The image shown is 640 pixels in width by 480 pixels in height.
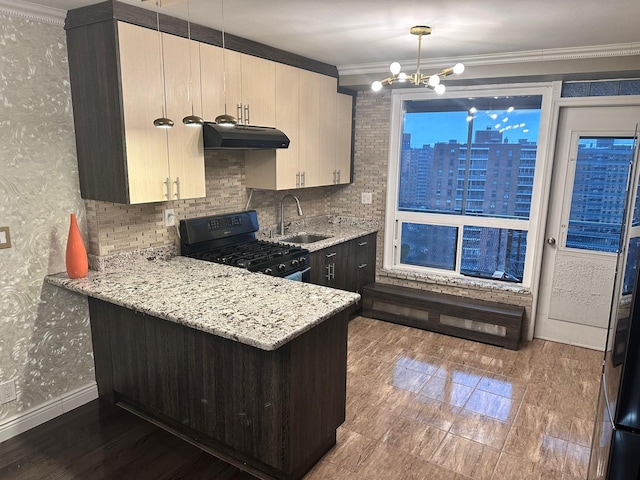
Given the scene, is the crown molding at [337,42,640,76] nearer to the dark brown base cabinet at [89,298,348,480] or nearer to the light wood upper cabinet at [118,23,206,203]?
the light wood upper cabinet at [118,23,206,203]

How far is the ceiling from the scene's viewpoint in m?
2.45

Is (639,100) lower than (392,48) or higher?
lower

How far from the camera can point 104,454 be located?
2.51 metres

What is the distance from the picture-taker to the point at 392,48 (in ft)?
11.7

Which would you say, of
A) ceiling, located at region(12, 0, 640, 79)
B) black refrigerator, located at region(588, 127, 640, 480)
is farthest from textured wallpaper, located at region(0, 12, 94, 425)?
black refrigerator, located at region(588, 127, 640, 480)

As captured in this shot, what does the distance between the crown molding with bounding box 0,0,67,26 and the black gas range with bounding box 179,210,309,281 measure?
1.44 m

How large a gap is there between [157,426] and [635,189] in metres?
2.72

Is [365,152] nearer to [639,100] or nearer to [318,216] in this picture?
[318,216]

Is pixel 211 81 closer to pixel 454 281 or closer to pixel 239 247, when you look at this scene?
pixel 239 247

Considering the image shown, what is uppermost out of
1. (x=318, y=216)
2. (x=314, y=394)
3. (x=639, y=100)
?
(x=639, y=100)

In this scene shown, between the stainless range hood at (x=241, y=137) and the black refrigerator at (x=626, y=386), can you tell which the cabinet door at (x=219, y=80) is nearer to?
the stainless range hood at (x=241, y=137)

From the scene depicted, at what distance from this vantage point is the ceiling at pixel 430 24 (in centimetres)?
245

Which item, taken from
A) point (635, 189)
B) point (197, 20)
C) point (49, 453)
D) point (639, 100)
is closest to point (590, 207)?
point (639, 100)

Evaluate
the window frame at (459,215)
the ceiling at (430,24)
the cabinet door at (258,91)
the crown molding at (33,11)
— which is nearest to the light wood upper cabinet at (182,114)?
the ceiling at (430,24)
